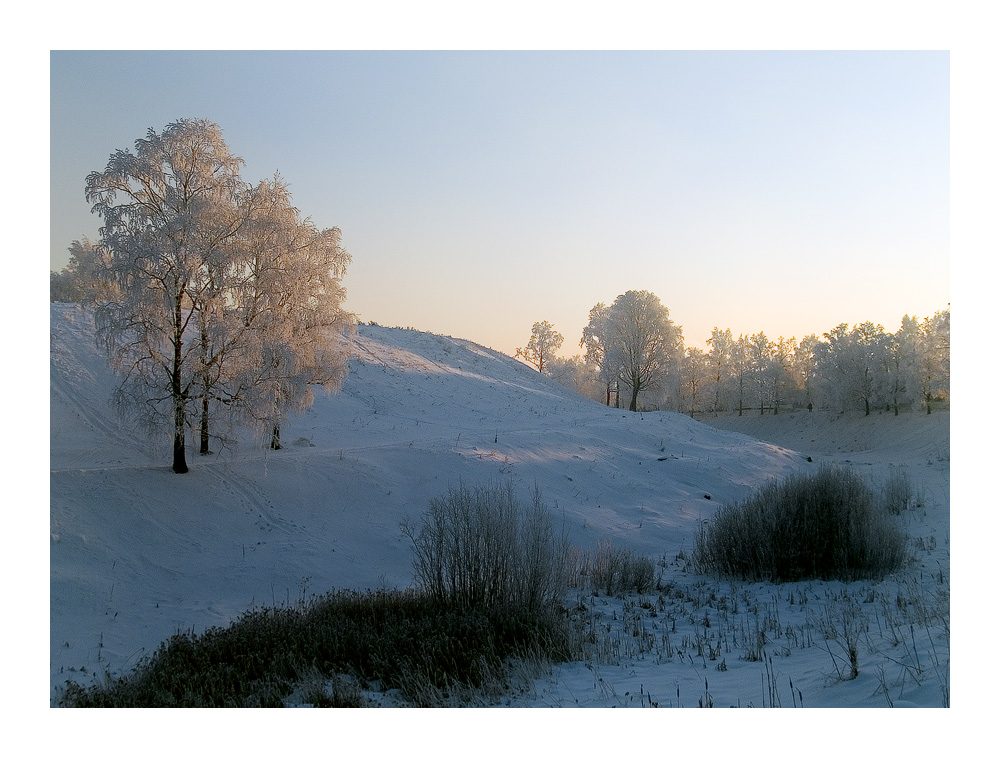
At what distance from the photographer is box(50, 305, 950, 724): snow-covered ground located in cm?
694

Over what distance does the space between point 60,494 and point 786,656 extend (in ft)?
44.3

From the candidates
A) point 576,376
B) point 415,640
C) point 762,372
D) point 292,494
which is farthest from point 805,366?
point 415,640

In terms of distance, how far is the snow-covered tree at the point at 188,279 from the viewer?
45.5 feet

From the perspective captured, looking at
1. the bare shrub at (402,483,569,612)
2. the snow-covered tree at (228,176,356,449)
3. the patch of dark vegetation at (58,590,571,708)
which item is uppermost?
the snow-covered tree at (228,176,356,449)

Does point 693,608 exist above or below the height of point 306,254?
below

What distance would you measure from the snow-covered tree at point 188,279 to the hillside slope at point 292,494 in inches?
76.6

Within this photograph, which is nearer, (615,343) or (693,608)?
(693,608)

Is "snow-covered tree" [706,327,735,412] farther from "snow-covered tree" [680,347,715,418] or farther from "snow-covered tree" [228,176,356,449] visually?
"snow-covered tree" [228,176,356,449]

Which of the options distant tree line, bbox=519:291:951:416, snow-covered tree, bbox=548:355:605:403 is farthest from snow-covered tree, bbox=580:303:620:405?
snow-covered tree, bbox=548:355:605:403

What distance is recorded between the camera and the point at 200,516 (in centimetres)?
1421

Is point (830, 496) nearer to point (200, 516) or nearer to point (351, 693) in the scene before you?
point (351, 693)

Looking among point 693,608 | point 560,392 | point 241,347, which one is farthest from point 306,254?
point 560,392

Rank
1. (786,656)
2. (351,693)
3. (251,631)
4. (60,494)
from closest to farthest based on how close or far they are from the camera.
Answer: (351,693)
(786,656)
(251,631)
(60,494)

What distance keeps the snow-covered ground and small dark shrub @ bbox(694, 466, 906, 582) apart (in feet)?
2.11
